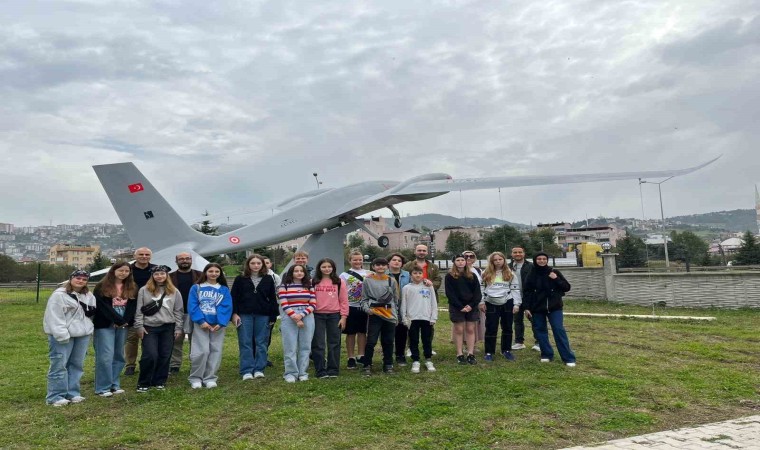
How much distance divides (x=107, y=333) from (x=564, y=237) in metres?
76.2

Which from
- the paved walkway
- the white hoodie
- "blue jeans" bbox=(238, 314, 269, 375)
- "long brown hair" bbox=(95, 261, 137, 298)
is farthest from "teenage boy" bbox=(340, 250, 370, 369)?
the paved walkway

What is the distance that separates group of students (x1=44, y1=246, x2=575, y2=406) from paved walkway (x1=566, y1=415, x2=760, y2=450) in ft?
9.10

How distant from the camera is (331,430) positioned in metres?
4.51

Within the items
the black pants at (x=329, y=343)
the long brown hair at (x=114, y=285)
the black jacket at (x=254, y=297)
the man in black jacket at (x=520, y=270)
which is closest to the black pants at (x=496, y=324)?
the man in black jacket at (x=520, y=270)

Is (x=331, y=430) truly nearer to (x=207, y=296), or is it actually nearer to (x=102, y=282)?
(x=207, y=296)

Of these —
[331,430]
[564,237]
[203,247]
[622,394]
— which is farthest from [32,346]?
[564,237]

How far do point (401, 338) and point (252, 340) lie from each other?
213 centimetres

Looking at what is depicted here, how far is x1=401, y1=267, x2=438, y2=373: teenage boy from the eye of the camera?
676 cm

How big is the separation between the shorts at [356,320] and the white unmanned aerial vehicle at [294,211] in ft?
19.1

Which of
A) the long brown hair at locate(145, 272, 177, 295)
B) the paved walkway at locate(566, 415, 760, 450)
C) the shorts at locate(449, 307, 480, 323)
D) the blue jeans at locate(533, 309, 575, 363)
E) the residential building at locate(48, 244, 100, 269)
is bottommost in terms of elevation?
the paved walkway at locate(566, 415, 760, 450)

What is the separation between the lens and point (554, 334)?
7191 mm

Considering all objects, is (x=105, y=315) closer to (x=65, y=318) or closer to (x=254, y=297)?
(x=65, y=318)

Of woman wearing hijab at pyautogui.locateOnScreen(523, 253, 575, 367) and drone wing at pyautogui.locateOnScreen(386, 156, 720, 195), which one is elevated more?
drone wing at pyautogui.locateOnScreen(386, 156, 720, 195)

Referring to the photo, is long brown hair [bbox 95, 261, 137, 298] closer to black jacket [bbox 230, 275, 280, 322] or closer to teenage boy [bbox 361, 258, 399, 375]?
black jacket [bbox 230, 275, 280, 322]
